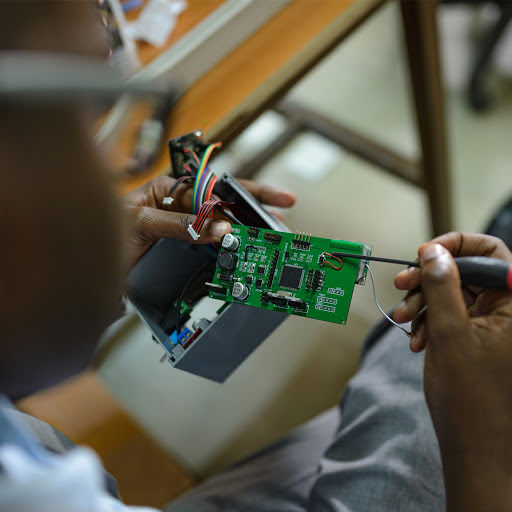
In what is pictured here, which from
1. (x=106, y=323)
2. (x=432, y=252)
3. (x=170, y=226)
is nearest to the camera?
(x=106, y=323)

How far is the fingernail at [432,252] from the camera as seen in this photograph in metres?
0.56

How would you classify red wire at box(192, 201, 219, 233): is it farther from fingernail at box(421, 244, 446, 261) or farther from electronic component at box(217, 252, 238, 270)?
fingernail at box(421, 244, 446, 261)

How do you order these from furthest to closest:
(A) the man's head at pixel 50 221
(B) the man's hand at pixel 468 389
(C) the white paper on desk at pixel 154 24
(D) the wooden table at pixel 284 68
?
(C) the white paper on desk at pixel 154 24 → (D) the wooden table at pixel 284 68 → (B) the man's hand at pixel 468 389 → (A) the man's head at pixel 50 221

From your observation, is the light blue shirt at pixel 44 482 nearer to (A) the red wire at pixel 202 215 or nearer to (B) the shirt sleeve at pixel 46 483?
(B) the shirt sleeve at pixel 46 483

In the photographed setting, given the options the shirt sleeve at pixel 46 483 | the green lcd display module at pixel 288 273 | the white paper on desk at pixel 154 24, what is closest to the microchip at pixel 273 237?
the green lcd display module at pixel 288 273

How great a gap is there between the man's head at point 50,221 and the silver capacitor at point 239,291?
0.75 ft

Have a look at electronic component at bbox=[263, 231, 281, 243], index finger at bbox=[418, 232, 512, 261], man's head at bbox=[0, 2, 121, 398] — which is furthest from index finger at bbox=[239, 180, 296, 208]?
man's head at bbox=[0, 2, 121, 398]

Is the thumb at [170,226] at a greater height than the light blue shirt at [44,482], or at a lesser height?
greater

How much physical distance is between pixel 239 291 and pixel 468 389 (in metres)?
0.30

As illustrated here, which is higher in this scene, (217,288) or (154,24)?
(154,24)

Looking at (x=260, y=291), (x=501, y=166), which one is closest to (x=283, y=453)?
(x=260, y=291)

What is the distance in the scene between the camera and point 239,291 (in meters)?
0.64

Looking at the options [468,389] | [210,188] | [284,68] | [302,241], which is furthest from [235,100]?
[468,389]

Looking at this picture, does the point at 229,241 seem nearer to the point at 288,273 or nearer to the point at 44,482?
the point at 288,273
